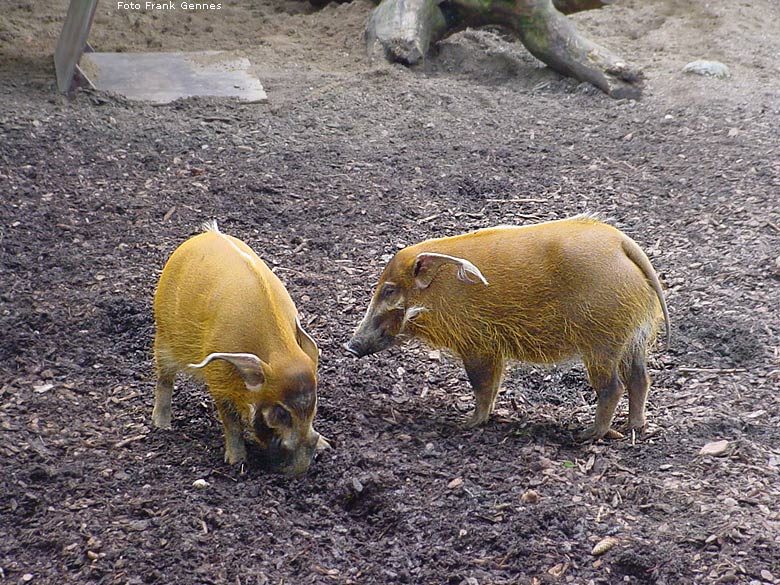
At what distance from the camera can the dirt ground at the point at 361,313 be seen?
349 centimetres

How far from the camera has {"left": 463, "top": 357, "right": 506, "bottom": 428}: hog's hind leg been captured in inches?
172

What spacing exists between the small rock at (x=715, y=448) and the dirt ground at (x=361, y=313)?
0.05 feet

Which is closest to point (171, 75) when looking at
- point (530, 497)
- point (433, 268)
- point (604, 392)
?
point (433, 268)

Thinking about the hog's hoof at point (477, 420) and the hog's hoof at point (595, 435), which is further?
the hog's hoof at point (477, 420)

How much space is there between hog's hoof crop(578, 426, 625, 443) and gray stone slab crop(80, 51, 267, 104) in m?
4.97

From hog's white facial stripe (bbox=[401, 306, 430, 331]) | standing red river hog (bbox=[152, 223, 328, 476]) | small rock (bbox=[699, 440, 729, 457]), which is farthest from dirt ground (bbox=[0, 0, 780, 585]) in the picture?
hog's white facial stripe (bbox=[401, 306, 430, 331])

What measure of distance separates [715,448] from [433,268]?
145cm

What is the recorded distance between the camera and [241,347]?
370 centimetres

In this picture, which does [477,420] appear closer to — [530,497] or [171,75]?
[530,497]

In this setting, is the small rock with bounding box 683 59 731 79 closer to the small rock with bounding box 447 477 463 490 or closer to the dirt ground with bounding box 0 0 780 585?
the dirt ground with bounding box 0 0 780 585

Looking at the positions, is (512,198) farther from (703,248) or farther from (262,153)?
(262,153)

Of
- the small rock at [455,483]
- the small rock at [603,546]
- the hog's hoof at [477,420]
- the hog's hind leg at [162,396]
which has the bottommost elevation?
the hog's hind leg at [162,396]

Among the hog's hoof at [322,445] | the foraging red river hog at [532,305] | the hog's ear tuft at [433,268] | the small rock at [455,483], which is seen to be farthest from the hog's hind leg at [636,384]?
the hog's hoof at [322,445]

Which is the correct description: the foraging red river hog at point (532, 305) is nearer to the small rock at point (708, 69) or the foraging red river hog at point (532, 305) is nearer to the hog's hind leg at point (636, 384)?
the hog's hind leg at point (636, 384)
